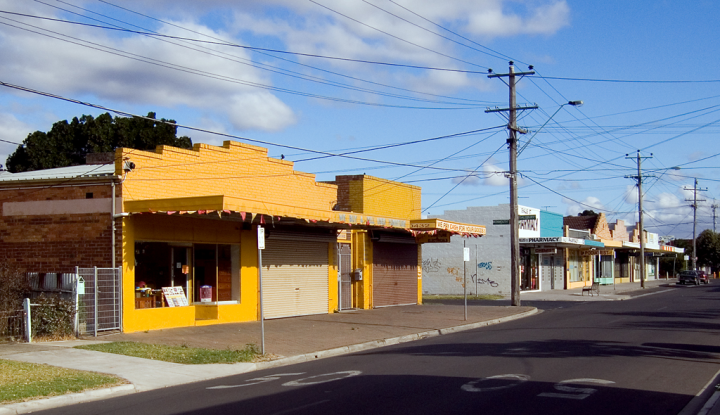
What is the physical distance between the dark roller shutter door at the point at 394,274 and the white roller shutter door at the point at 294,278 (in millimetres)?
3746

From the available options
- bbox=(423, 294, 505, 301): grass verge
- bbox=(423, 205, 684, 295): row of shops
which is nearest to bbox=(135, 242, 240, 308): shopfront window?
bbox=(423, 294, 505, 301): grass verge

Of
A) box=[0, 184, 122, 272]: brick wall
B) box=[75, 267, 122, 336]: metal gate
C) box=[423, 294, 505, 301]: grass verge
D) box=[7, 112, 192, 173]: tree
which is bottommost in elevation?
box=[423, 294, 505, 301]: grass verge

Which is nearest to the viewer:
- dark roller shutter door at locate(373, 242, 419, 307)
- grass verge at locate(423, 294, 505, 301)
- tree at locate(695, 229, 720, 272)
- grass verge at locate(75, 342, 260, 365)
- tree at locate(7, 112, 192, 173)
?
grass verge at locate(75, 342, 260, 365)

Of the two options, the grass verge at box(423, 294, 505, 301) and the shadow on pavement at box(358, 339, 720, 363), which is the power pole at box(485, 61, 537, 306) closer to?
the grass verge at box(423, 294, 505, 301)

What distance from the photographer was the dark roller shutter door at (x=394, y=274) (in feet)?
96.5

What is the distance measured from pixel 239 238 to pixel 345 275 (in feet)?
22.5

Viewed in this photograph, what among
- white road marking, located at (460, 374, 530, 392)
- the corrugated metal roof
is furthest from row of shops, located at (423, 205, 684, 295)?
white road marking, located at (460, 374, 530, 392)

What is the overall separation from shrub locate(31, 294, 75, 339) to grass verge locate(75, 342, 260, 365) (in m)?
1.69

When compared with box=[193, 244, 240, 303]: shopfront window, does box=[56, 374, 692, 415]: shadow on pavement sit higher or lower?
lower

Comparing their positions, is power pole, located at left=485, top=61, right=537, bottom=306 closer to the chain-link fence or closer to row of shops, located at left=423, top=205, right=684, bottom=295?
row of shops, located at left=423, top=205, right=684, bottom=295

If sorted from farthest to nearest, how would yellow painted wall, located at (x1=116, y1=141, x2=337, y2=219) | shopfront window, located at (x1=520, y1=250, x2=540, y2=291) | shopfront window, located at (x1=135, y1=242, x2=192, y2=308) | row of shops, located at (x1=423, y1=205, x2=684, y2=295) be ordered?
shopfront window, located at (x1=520, y1=250, x2=540, y2=291)
row of shops, located at (x1=423, y1=205, x2=684, y2=295)
shopfront window, located at (x1=135, y1=242, x2=192, y2=308)
yellow painted wall, located at (x1=116, y1=141, x2=337, y2=219)

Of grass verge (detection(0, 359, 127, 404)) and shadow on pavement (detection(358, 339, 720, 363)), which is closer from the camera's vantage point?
grass verge (detection(0, 359, 127, 404))

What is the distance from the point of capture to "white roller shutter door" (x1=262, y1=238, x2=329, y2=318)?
23188 mm

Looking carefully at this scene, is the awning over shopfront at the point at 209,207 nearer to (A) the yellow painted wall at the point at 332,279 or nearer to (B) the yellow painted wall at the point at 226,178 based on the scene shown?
(B) the yellow painted wall at the point at 226,178
